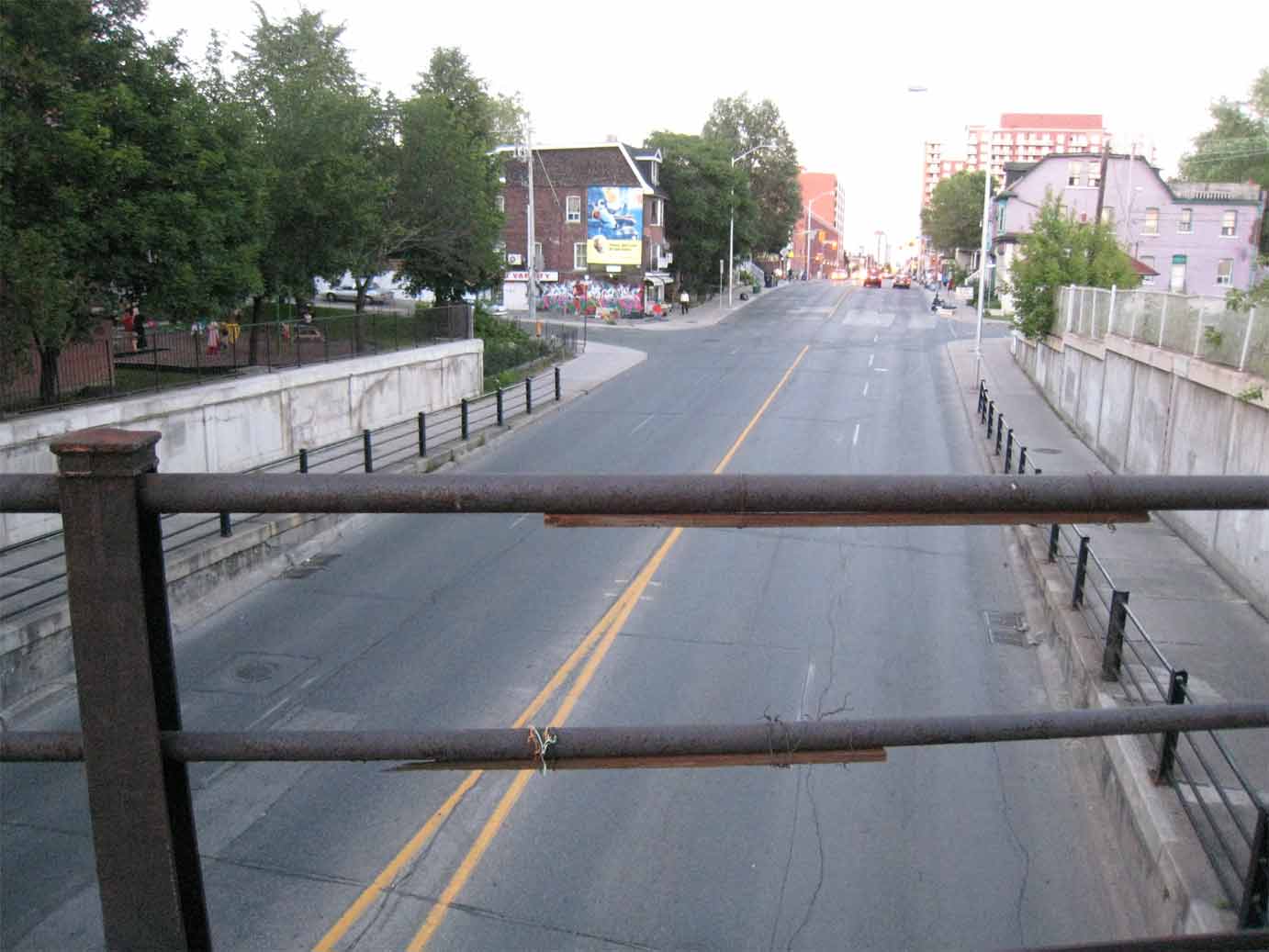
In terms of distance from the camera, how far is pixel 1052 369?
34.1 metres

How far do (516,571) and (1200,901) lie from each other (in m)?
10.6

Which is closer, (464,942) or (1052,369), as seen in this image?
(464,942)

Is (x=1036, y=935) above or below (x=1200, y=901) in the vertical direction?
below

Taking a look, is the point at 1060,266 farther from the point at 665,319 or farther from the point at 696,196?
the point at 696,196

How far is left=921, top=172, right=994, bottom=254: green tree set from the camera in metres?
108

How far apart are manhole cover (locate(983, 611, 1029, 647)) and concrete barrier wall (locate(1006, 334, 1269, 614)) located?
2833 millimetres

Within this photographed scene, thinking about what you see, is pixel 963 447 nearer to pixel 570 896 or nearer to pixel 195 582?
pixel 195 582

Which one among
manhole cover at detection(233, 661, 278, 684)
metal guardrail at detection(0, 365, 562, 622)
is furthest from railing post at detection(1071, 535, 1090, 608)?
manhole cover at detection(233, 661, 278, 684)

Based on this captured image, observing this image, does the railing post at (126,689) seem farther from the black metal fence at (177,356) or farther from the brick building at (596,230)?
the brick building at (596,230)

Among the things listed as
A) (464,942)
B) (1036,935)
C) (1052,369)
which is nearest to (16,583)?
(464,942)

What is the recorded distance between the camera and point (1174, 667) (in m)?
10.5

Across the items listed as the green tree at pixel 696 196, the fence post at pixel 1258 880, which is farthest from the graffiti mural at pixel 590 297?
the fence post at pixel 1258 880

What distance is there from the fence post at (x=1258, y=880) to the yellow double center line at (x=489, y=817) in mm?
3193

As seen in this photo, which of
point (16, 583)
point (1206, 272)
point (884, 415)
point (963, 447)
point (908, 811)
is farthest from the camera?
point (1206, 272)
